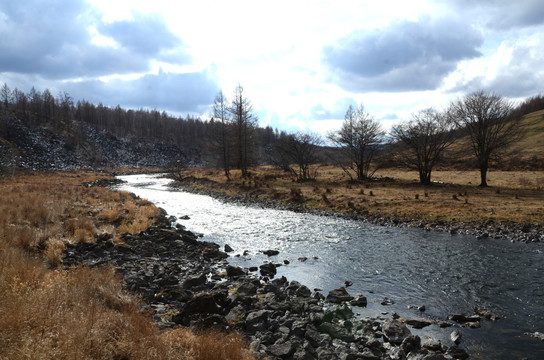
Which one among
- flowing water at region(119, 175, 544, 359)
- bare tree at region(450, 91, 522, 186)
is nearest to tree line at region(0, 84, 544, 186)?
bare tree at region(450, 91, 522, 186)

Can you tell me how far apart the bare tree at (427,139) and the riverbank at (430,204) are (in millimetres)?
2614

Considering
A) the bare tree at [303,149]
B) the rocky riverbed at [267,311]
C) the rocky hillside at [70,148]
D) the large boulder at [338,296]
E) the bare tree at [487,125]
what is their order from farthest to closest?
the rocky hillside at [70,148] < the bare tree at [303,149] < the bare tree at [487,125] < the large boulder at [338,296] < the rocky riverbed at [267,311]

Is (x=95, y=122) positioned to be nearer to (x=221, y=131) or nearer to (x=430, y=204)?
(x=221, y=131)

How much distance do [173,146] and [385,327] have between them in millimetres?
183667

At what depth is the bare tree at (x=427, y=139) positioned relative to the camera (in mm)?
39281

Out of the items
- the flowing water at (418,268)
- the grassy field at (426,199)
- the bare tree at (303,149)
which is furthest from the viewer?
the bare tree at (303,149)

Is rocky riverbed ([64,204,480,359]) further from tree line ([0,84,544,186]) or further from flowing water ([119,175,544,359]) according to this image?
tree line ([0,84,544,186])

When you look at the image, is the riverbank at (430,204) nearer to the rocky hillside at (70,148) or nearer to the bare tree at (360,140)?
the bare tree at (360,140)

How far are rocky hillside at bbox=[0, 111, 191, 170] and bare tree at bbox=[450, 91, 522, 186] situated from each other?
75.1 meters

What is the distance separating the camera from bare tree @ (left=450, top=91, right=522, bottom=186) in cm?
3588

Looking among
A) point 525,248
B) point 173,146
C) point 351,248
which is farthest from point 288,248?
point 173,146

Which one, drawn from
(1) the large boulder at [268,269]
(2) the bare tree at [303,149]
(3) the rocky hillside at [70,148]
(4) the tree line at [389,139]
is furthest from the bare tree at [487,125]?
(3) the rocky hillside at [70,148]

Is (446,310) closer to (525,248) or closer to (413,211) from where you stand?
(525,248)

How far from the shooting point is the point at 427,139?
40281mm
